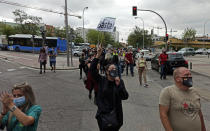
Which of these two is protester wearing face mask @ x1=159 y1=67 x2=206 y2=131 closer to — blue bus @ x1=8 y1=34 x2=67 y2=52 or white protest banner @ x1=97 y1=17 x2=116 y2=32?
white protest banner @ x1=97 y1=17 x2=116 y2=32

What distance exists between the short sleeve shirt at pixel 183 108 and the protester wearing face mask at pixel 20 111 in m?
1.51

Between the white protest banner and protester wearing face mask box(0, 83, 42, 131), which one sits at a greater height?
the white protest banner

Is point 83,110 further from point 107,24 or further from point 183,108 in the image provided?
point 183,108

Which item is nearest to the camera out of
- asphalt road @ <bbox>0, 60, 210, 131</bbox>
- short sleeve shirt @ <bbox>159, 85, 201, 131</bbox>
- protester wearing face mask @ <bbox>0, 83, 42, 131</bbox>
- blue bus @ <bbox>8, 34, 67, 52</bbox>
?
protester wearing face mask @ <bbox>0, 83, 42, 131</bbox>

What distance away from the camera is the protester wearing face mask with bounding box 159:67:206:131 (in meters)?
2.31

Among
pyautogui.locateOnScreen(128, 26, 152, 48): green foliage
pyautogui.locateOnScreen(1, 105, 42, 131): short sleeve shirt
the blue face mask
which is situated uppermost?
pyautogui.locateOnScreen(128, 26, 152, 48): green foliage

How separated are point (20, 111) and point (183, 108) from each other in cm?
178

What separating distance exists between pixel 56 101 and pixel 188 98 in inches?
199

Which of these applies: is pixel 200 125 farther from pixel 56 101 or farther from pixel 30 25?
pixel 30 25

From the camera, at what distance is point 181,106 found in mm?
2303

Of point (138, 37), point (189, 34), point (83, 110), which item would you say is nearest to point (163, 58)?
point (83, 110)

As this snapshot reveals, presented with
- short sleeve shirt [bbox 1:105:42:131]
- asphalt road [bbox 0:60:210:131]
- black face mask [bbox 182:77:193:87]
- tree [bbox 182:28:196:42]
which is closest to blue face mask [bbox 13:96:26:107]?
short sleeve shirt [bbox 1:105:42:131]

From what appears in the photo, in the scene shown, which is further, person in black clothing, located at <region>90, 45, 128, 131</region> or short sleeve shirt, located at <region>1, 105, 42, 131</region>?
person in black clothing, located at <region>90, 45, 128, 131</region>

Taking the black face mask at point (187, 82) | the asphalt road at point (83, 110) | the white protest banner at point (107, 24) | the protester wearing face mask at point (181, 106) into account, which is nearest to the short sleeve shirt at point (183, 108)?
the protester wearing face mask at point (181, 106)
